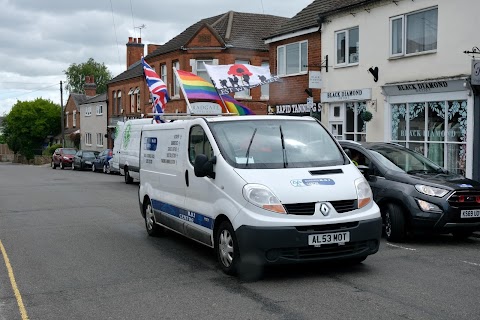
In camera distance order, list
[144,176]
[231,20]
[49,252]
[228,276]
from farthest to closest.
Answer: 1. [231,20]
2. [144,176]
3. [49,252]
4. [228,276]

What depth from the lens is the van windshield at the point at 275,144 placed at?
24.8ft

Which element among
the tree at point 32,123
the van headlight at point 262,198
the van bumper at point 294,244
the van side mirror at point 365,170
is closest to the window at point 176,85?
the van side mirror at point 365,170

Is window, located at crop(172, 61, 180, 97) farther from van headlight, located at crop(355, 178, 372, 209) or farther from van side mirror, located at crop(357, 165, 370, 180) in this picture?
van headlight, located at crop(355, 178, 372, 209)

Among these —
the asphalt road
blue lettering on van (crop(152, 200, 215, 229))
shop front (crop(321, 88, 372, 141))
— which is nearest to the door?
blue lettering on van (crop(152, 200, 215, 229))

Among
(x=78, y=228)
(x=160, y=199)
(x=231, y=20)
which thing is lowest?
(x=78, y=228)

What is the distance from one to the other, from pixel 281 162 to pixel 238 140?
0.69m

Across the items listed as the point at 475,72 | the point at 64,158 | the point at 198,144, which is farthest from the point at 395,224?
the point at 64,158

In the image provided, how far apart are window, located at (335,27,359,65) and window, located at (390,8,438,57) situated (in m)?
1.95

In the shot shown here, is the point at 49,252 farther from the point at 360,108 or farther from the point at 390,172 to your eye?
the point at 360,108

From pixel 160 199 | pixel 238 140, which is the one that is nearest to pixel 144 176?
pixel 160 199

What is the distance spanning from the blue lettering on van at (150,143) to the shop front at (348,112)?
1054 centimetres

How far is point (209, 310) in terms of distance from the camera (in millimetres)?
5918

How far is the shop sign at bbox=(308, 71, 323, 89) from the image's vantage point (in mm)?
22094

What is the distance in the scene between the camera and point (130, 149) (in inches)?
962
